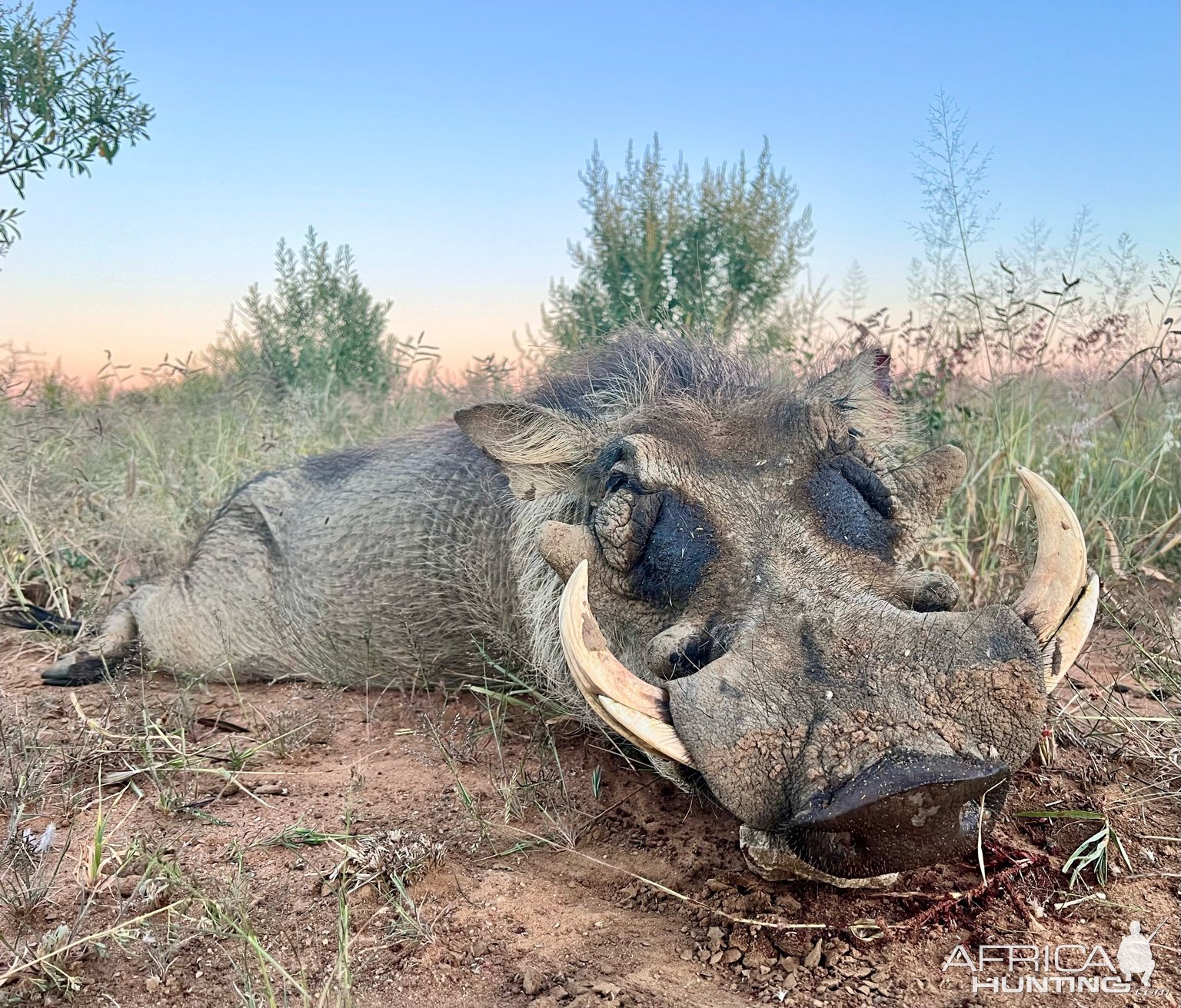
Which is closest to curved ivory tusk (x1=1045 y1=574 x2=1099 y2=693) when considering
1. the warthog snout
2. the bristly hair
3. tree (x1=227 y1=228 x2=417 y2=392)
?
the warthog snout

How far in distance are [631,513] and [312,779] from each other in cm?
131

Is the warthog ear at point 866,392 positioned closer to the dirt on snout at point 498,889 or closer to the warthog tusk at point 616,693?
the dirt on snout at point 498,889

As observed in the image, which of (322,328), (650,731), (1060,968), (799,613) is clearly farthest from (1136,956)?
(322,328)

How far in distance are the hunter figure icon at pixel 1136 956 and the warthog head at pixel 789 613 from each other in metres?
0.39

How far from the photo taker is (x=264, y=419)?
6828mm

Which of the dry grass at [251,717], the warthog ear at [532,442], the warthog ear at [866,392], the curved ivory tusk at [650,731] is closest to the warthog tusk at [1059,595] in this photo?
the dry grass at [251,717]

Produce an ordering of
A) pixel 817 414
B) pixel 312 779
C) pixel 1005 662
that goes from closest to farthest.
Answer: pixel 1005 662, pixel 817 414, pixel 312 779

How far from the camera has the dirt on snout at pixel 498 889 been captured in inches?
72.6

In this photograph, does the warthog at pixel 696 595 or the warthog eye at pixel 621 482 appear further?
the warthog eye at pixel 621 482

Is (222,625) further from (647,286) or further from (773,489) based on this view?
(647,286)

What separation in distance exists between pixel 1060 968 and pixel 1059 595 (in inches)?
28.3

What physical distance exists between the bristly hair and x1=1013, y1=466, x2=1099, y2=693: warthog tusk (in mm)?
1032

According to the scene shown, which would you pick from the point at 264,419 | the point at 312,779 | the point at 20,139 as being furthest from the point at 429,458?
the point at 264,419

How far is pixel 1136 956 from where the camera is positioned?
1.87 m
